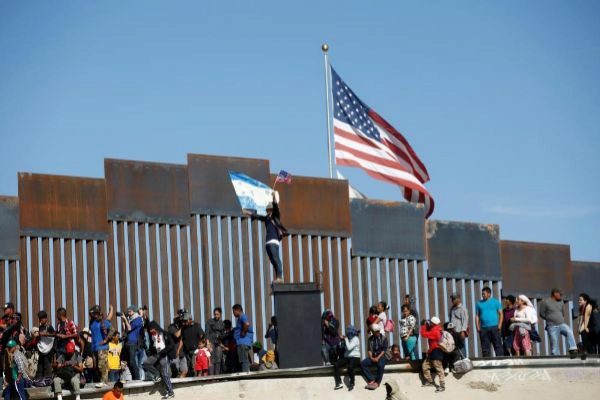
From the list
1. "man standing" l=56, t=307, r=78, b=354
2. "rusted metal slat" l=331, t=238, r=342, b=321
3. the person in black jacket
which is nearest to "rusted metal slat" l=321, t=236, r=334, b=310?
"rusted metal slat" l=331, t=238, r=342, b=321

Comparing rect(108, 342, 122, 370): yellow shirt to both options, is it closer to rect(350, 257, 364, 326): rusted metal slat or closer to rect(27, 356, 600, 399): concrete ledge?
rect(27, 356, 600, 399): concrete ledge

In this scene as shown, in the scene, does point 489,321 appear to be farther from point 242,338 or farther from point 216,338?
point 216,338

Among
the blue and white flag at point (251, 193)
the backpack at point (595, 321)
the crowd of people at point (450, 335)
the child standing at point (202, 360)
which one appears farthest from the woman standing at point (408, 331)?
the blue and white flag at point (251, 193)

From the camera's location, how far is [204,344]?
2459 centimetres

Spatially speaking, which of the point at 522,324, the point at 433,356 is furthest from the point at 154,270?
A: the point at 522,324

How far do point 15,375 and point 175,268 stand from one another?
5.43 metres

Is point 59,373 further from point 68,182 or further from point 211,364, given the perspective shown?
point 68,182

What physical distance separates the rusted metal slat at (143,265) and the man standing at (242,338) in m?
3.27

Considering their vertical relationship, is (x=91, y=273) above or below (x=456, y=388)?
above

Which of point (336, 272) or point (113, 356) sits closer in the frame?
point (113, 356)

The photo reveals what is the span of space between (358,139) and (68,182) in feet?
20.1

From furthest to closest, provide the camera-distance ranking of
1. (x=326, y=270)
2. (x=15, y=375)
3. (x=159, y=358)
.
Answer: (x=326, y=270), (x=159, y=358), (x=15, y=375)

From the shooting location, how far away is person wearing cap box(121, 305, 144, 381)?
2428 cm

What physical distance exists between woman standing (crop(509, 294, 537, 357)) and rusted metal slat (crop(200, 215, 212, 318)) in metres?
5.43
